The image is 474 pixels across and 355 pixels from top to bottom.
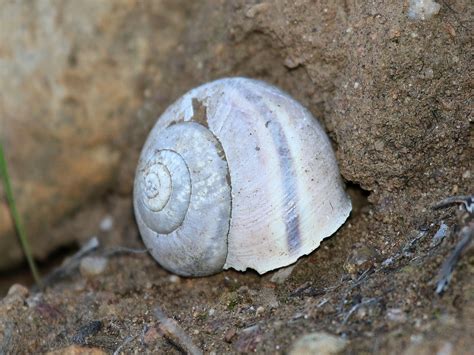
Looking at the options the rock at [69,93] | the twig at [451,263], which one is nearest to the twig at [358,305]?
the twig at [451,263]

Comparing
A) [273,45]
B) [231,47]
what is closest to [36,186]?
[231,47]

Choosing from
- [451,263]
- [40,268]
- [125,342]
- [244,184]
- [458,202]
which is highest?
[244,184]

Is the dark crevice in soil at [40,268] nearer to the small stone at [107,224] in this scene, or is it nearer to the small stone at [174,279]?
the small stone at [107,224]

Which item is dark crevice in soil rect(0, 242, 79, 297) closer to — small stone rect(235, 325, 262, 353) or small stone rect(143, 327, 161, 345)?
small stone rect(143, 327, 161, 345)

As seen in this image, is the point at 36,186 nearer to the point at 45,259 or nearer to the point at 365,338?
the point at 45,259

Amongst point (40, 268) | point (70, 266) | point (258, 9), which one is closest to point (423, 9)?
point (258, 9)

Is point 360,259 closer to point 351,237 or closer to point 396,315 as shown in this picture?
point 351,237
